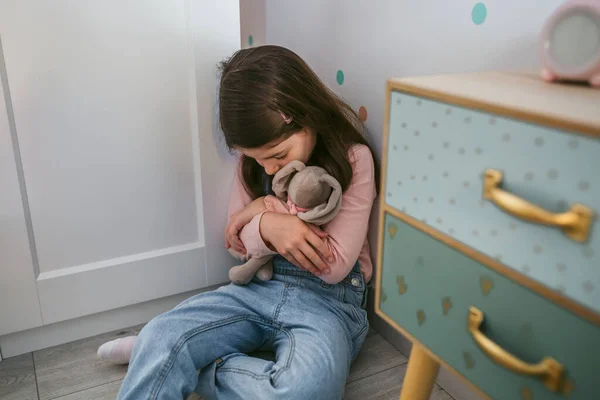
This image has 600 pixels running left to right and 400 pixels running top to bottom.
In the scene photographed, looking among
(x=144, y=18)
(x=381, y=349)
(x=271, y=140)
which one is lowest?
(x=381, y=349)

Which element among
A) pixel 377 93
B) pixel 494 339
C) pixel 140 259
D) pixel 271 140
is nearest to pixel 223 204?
pixel 140 259

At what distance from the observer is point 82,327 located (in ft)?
3.97

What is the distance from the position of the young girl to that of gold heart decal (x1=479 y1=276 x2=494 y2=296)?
1.39 feet

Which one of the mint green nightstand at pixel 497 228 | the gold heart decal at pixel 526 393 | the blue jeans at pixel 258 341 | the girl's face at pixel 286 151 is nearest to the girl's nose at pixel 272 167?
the girl's face at pixel 286 151

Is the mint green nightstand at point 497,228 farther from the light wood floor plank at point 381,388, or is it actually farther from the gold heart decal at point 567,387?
the light wood floor plank at point 381,388

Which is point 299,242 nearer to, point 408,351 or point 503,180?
point 408,351

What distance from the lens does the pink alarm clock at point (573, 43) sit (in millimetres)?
583

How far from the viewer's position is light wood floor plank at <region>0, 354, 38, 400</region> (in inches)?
41.1

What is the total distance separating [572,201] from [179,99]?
0.84m

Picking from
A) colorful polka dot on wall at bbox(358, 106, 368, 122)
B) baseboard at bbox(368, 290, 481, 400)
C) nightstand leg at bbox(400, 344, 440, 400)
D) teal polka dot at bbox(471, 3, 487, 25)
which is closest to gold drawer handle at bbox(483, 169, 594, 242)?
nightstand leg at bbox(400, 344, 440, 400)

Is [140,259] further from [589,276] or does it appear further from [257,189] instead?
[589,276]

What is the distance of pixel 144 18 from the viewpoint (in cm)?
106

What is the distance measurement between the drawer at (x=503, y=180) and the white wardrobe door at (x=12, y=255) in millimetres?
718

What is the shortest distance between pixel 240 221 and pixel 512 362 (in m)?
0.69
